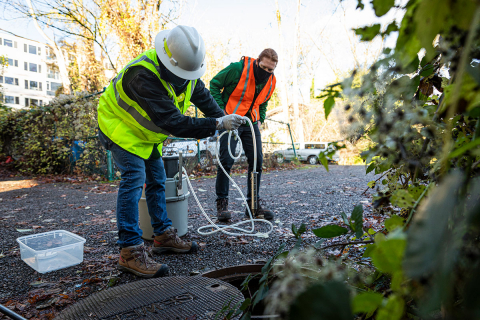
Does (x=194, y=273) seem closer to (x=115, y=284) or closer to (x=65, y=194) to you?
(x=115, y=284)

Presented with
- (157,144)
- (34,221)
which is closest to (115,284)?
(157,144)

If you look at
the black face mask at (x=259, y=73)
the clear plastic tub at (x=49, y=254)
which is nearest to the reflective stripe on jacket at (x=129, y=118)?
the clear plastic tub at (x=49, y=254)

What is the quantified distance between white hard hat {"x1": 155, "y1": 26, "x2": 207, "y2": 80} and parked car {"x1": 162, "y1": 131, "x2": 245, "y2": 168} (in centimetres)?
518

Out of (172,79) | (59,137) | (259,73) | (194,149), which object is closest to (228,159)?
(259,73)

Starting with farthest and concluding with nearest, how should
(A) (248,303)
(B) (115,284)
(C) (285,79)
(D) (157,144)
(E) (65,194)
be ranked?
1. (C) (285,79)
2. (E) (65,194)
3. (D) (157,144)
4. (B) (115,284)
5. (A) (248,303)

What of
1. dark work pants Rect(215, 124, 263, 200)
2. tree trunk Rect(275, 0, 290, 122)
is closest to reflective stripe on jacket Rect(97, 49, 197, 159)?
dark work pants Rect(215, 124, 263, 200)

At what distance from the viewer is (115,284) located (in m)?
1.92

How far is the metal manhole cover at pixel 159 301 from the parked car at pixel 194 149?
18.8 feet

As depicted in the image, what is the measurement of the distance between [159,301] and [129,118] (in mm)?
1207

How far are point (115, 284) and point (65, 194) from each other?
412 centimetres

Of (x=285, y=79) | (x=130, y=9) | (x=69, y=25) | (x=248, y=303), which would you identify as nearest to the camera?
(x=248, y=303)

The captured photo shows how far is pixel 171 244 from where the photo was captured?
2387 millimetres

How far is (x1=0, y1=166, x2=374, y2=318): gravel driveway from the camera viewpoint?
1.86m

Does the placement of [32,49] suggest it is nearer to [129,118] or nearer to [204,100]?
[204,100]
